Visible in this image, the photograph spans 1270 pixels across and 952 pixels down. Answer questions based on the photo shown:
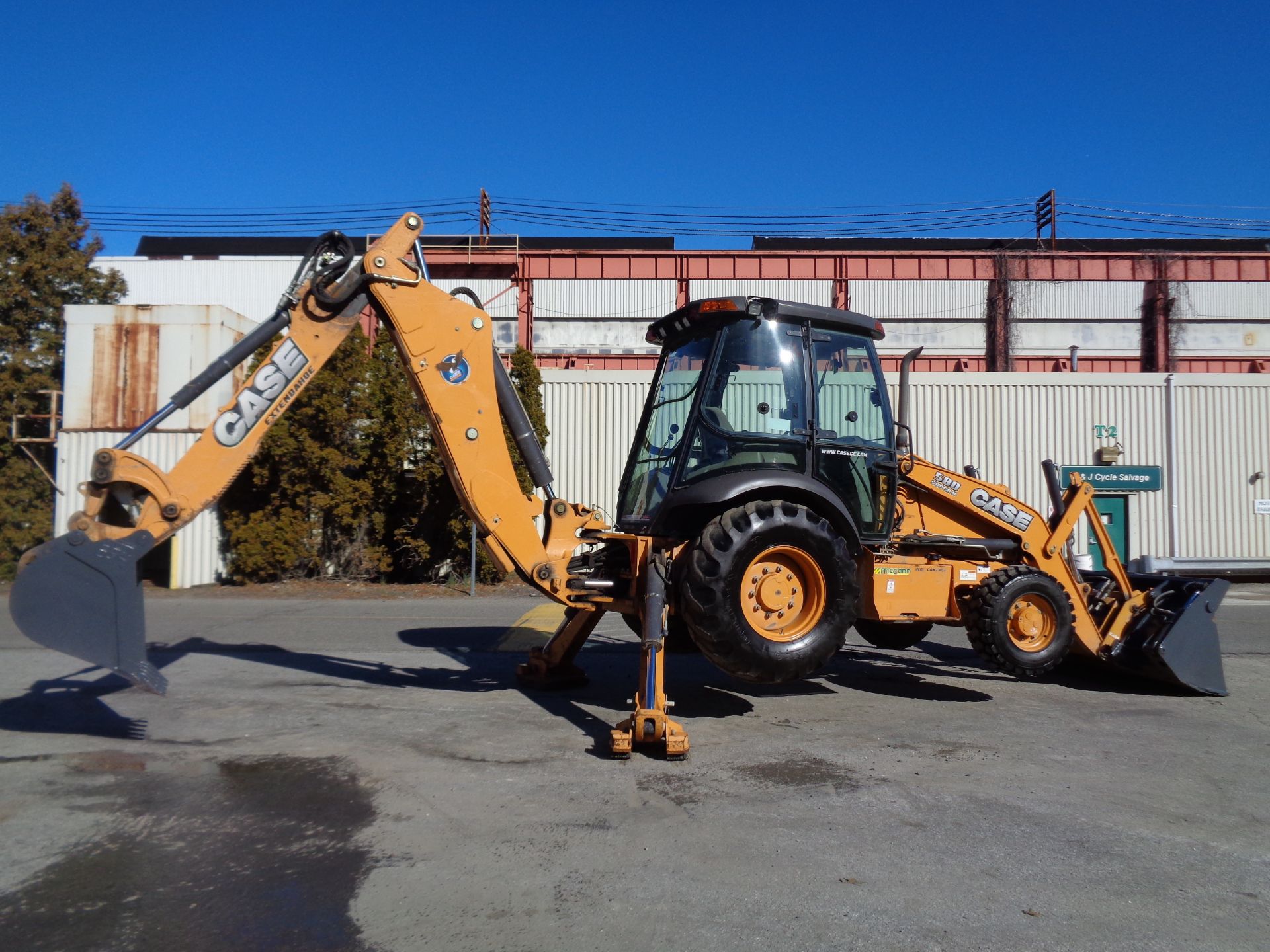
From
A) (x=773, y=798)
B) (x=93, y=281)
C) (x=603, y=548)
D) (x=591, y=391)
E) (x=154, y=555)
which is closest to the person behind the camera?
(x=773, y=798)

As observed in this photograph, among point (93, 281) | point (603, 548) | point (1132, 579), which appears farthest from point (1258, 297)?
point (93, 281)

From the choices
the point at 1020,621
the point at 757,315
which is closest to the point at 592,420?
the point at 1020,621

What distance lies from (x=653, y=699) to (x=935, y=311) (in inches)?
996

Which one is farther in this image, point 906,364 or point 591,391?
point 591,391

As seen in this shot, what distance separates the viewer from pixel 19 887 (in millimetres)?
3723

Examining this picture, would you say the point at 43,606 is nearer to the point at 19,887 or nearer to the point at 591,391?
the point at 19,887

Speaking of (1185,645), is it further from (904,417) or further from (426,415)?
(426,415)

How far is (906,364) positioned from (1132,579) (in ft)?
10.7

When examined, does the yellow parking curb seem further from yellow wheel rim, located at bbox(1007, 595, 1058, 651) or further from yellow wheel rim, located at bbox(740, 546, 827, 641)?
yellow wheel rim, located at bbox(1007, 595, 1058, 651)

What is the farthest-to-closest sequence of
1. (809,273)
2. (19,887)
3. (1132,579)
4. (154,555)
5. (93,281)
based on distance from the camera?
(809,273) → (93,281) → (154,555) → (1132,579) → (19,887)

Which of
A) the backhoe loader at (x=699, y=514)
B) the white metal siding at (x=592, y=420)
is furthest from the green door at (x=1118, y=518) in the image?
the backhoe loader at (x=699, y=514)

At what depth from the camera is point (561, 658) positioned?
750cm

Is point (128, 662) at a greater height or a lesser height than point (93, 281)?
lesser

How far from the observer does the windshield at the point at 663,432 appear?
21.5 feet
